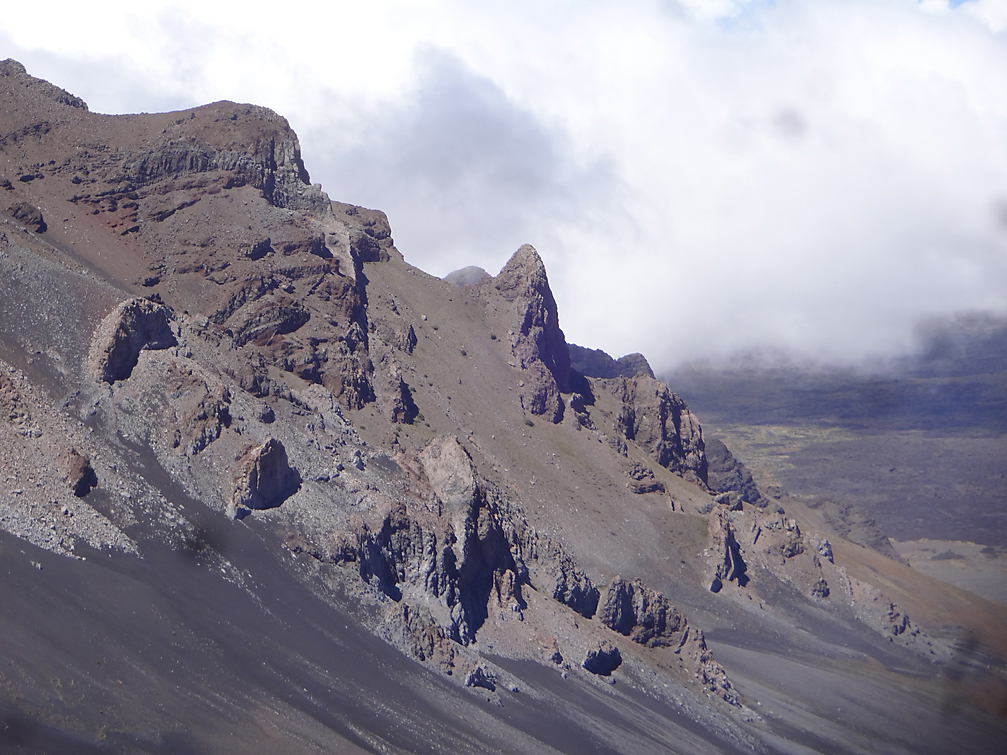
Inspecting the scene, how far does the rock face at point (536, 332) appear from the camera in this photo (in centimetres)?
8825

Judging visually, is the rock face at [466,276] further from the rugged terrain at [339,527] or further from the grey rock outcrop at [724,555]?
the grey rock outcrop at [724,555]

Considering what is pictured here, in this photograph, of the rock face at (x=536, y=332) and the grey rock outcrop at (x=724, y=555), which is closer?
the grey rock outcrop at (x=724, y=555)

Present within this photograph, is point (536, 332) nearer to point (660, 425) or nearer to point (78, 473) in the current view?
point (660, 425)

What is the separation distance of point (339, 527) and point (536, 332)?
1860 inches

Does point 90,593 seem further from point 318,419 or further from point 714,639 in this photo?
point 714,639

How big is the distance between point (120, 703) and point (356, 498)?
826 inches

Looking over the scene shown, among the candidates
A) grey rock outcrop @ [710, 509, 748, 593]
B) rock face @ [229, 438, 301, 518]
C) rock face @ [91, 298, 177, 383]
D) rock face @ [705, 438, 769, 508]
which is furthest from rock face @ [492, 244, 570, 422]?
rock face @ [229, 438, 301, 518]

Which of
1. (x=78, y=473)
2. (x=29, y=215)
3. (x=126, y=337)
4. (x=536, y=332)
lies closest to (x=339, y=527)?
(x=78, y=473)

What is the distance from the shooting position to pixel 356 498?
52688 mm

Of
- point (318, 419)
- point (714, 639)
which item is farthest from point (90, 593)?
point (714, 639)

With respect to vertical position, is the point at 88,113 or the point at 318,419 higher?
the point at 88,113

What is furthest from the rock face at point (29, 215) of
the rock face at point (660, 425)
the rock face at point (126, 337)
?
the rock face at point (660, 425)

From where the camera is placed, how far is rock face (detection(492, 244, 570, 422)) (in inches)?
3474

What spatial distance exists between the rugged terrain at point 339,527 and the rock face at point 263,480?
0.48 feet
